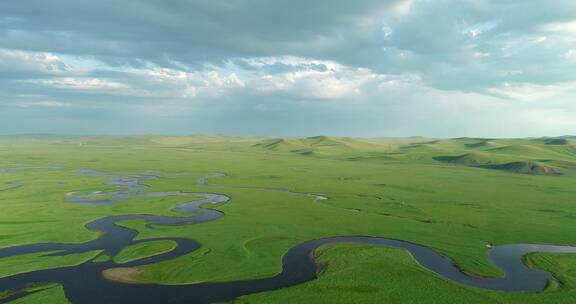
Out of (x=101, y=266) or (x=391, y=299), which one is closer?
(x=391, y=299)

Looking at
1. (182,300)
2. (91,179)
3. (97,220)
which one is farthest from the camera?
(91,179)

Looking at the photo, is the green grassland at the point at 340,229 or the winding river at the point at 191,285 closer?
the winding river at the point at 191,285

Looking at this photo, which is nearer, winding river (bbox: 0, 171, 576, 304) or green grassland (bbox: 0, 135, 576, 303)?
winding river (bbox: 0, 171, 576, 304)

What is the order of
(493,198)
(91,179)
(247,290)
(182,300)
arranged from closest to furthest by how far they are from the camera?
(182,300) → (247,290) → (493,198) → (91,179)

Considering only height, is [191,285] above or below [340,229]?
below

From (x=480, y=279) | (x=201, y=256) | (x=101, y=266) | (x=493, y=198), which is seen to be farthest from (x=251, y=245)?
(x=493, y=198)

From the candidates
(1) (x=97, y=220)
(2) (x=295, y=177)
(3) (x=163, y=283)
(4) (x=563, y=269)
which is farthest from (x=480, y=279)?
(2) (x=295, y=177)

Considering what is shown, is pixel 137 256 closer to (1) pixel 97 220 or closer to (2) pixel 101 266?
(2) pixel 101 266

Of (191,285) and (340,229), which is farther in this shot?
(340,229)

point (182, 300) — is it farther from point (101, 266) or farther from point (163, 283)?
point (101, 266)
